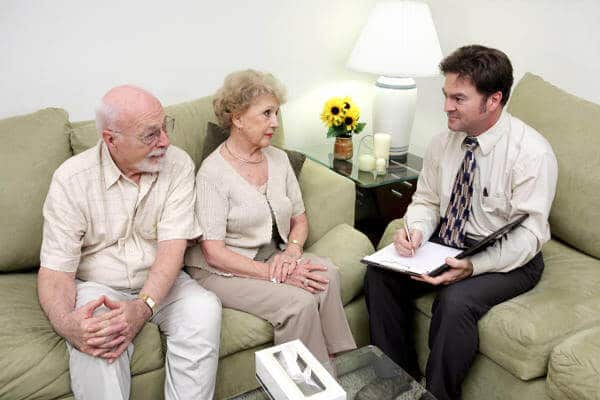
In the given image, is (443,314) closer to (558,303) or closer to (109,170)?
(558,303)

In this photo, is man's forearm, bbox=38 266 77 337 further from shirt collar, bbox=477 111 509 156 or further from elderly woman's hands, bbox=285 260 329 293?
shirt collar, bbox=477 111 509 156

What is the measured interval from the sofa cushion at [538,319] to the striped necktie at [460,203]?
0.74 ft

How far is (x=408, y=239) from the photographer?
1.99 meters

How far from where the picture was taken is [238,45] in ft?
8.64

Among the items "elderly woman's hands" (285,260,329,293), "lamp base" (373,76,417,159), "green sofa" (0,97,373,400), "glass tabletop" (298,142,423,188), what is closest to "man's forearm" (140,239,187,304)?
"green sofa" (0,97,373,400)

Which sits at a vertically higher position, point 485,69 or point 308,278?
point 485,69

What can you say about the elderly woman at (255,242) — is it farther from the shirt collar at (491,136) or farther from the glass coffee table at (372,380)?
the shirt collar at (491,136)

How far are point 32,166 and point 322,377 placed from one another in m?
1.22

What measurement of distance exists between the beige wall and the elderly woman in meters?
0.64

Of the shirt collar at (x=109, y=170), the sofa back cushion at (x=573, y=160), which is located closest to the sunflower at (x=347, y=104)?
the sofa back cushion at (x=573, y=160)

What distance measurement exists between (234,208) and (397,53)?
3.76ft

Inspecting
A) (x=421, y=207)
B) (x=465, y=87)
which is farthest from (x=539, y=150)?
(x=421, y=207)

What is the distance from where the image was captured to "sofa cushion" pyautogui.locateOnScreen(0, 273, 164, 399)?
1.50 meters

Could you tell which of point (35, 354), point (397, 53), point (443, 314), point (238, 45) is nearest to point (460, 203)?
point (443, 314)
